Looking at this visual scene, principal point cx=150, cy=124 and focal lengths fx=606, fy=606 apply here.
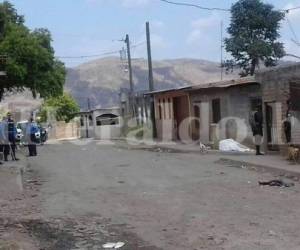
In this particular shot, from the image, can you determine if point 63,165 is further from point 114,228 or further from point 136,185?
point 114,228

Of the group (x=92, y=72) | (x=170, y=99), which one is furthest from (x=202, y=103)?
(x=92, y=72)

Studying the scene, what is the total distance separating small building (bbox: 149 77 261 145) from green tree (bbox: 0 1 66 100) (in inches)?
278

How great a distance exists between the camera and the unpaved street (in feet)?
27.3

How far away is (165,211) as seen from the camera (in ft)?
34.7

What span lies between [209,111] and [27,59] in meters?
10.3

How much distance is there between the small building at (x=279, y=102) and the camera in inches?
805

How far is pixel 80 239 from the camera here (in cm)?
863

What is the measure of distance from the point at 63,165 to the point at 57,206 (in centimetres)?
980

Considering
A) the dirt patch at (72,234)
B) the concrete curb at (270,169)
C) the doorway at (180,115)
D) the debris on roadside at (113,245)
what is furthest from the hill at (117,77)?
the debris on roadside at (113,245)

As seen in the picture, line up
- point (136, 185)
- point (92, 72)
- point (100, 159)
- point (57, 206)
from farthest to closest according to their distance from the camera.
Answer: point (92, 72), point (100, 159), point (136, 185), point (57, 206)

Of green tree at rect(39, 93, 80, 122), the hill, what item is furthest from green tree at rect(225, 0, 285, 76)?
the hill

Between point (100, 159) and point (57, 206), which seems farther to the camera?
point (100, 159)

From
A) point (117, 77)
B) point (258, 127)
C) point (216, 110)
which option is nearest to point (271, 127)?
point (258, 127)

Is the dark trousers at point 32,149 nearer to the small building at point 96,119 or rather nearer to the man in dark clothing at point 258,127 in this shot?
the man in dark clothing at point 258,127
